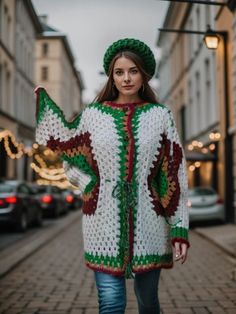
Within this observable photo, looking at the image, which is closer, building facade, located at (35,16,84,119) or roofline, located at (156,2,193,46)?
roofline, located at (156,2,193,46)

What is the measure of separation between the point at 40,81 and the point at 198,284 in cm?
5935

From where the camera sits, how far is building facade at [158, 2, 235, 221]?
18.1 meters

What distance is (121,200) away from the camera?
2.87 m

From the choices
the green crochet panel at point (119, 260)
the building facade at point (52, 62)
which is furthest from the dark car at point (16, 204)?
the building facade at point (52, 62)

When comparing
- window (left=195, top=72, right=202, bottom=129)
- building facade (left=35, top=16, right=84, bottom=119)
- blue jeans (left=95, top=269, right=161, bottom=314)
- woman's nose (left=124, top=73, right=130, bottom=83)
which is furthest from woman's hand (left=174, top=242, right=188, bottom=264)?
building facade (left=35, top=16, right=84, bottom=119)

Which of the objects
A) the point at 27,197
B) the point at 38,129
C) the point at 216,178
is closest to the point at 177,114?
the point at 216,178

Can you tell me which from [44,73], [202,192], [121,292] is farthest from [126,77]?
[44,73]

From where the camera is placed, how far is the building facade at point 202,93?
18141mm

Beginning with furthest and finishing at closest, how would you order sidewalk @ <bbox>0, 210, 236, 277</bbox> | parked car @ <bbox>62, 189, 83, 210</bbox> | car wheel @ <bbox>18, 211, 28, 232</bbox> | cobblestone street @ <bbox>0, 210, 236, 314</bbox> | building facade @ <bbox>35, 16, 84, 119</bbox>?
building facade @ <bbox>35, 16, 84, 119</bbox> → parked car @ <bbox>62, 189, 83, 210</bbox> → car wheel @ <bbox>18, 211, 28, 232</bbox> → sidewalk @ <bbox>0, 210, 236, 277</bbox> → cobblestone street @ <bbox>0, 210, 236, 314</bbox>

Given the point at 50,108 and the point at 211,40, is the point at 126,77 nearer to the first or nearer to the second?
the point at 50,108

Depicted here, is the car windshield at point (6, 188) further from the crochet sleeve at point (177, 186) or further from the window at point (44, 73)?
the window at point (44, 73)

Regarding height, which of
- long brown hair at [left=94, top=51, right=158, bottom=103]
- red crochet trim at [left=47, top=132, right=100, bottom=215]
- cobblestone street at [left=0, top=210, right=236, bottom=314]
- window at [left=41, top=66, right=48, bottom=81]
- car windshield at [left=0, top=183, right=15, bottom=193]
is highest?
window at [left=41, top=66, right=48, bottom=81]

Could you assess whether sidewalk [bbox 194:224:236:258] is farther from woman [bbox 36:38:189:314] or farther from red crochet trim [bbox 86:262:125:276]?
red crochet trim [bbox 86:262:125:276]

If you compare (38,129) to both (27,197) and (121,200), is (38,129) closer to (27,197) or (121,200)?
(121,200)
